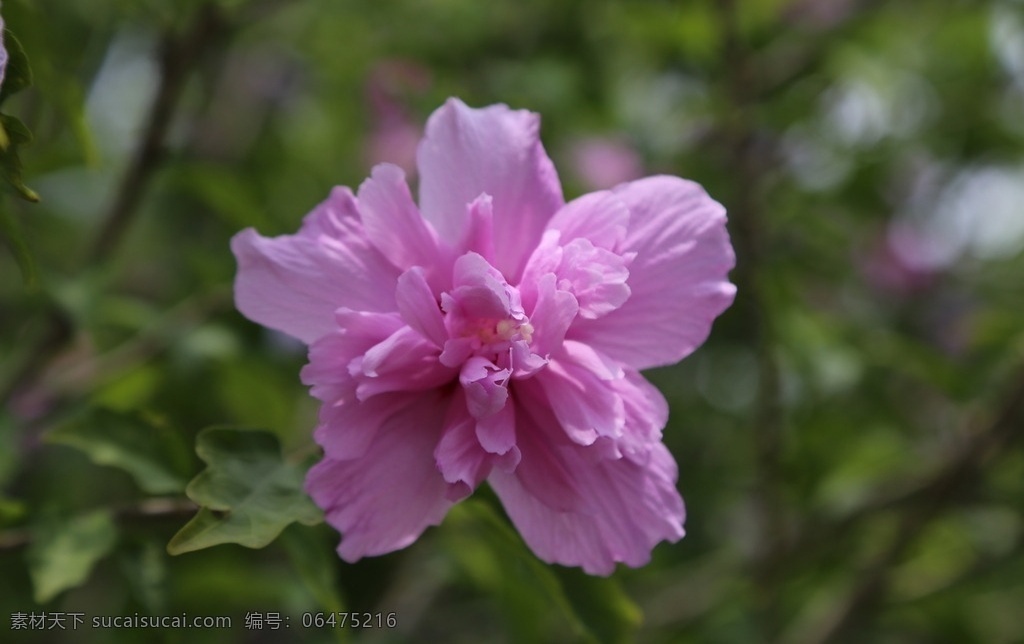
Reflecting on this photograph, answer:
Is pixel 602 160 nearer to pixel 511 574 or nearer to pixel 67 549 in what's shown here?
pixel 511 574

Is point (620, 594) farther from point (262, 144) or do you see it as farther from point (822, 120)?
point (262, 144)

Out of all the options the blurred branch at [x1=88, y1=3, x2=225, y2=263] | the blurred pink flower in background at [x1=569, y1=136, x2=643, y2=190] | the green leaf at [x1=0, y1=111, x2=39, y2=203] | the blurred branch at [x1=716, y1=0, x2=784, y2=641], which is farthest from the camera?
the blurred pink flower in background at [x1=569, y1=136, x2=643, y2=190]

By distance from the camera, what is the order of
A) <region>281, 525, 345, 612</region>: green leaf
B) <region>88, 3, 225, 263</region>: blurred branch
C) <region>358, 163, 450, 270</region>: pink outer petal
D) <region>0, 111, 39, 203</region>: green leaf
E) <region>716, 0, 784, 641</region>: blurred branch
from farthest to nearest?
<region>716, 0, 784, 641</region>: blurred branch
<region>88, 3, 225, 263</region>: blurred branch
<region>281, 525, 345, 612</region>: green leaf
<region>358, 163, 450, 270</region>: pink outer petal
<region>0, 111, 39, 203</region>: green leaf

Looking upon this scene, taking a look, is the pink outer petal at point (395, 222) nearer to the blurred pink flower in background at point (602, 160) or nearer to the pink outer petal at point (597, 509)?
the pink outer petal at point (597, 509)

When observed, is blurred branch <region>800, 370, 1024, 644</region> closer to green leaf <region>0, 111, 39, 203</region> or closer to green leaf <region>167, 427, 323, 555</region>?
green leaf <region>167, 427, 323, 555</region>

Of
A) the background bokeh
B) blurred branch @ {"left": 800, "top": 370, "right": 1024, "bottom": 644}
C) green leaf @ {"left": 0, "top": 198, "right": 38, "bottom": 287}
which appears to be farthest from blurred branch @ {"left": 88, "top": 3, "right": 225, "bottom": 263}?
blurred branch @ {"left": 800, "top": 370, "right": 1024, "bottom": 644}

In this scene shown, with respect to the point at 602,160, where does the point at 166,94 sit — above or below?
above

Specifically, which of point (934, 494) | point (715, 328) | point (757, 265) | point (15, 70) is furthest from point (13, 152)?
point (715, 328)
